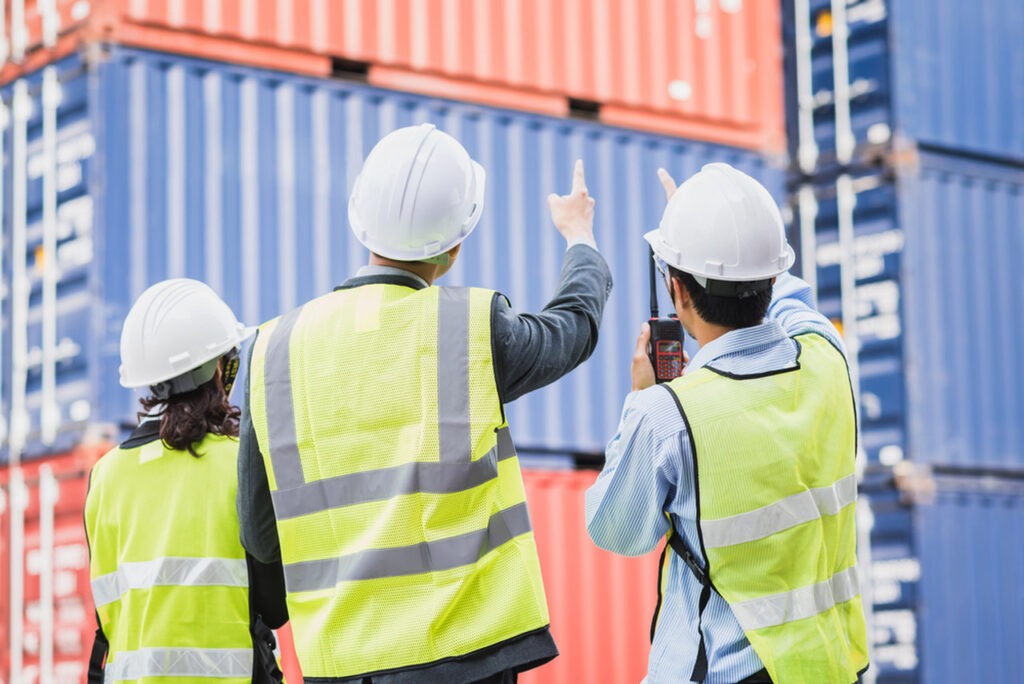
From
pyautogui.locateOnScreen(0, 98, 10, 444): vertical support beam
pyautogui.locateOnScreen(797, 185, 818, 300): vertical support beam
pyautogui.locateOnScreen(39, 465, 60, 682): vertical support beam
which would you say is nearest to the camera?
pyautogui.locateOnScreen(39, 465, 60, 682): vertical support beam

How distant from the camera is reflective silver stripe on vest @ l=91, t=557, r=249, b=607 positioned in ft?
10.2

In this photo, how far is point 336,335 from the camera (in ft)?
8.13

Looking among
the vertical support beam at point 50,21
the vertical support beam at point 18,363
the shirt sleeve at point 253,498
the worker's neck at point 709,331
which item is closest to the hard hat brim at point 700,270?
the worker's neck at point 709,331

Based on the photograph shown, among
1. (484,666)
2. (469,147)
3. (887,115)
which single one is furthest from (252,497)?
(887,115)

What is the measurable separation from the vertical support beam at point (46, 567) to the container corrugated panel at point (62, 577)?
0.4 inches

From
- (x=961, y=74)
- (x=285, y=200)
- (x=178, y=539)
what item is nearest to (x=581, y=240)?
(x=178, y=539)

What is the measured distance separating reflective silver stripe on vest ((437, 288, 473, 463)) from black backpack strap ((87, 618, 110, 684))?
1.47m

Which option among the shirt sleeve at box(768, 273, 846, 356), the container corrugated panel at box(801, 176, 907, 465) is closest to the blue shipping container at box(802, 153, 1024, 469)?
the container corrugated panel at box(801, 176, 907, 465)

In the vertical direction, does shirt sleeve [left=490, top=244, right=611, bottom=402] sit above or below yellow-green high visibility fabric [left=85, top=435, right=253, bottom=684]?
above

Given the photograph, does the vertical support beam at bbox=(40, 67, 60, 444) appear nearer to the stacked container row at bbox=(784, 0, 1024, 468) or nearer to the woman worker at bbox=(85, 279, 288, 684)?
the woman worker at bbox=(85, 279, 288, 684)

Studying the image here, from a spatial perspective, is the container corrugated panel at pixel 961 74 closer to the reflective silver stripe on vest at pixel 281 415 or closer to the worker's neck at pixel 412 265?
the worker's neck at pixel 412 265

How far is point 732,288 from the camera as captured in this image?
→ 8.68 feet

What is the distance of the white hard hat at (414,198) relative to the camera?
102 inches

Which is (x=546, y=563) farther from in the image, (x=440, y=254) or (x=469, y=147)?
(x=440, y=254)
